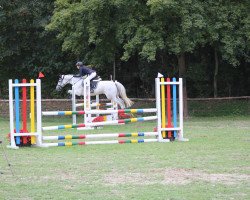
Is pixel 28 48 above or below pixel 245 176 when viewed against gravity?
above

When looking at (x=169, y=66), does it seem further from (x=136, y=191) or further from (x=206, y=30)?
(x=136, y=191)

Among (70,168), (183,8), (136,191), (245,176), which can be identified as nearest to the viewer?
(136,191)

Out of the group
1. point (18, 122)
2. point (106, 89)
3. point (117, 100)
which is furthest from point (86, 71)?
point (18, 122)

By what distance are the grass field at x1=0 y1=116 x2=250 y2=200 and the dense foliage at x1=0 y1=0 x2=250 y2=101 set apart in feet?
35.6

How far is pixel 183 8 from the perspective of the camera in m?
24.4

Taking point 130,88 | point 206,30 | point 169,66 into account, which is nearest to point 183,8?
point 206,30

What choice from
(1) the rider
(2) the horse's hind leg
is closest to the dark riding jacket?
(1) the rider

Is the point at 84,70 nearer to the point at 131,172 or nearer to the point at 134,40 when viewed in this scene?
the point at 134,40

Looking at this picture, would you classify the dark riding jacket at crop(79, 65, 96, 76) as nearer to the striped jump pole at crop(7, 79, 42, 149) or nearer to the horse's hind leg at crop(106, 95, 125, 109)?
the horse's hind leg at crop(106, 95, 125, 109)

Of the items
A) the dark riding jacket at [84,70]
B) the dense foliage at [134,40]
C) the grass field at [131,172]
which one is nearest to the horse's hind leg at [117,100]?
the dark riding jacket at [84,70]

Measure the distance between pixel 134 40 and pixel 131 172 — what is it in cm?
1535

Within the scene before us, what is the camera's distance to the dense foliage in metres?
25.0

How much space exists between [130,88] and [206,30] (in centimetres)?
971

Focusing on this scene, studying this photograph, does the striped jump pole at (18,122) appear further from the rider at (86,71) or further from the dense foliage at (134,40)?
the dense foliage at (134,40)
